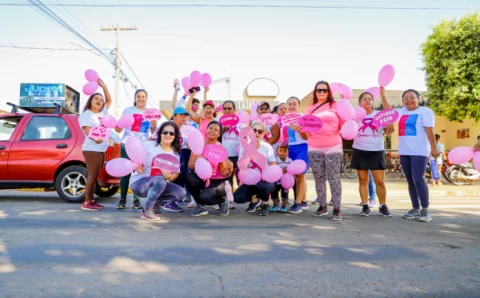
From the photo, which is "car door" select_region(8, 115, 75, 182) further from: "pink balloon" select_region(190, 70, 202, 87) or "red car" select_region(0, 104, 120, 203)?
"pink balloon" select_region(190, 70, 202, 87)

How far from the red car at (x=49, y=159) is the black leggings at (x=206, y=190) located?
2.02m

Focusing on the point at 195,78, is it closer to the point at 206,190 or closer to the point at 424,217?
the point at 206,190

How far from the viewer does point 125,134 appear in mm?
5879

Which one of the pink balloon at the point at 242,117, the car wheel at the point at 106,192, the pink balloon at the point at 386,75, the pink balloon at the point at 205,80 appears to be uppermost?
the pink balloon at the point at 205,80

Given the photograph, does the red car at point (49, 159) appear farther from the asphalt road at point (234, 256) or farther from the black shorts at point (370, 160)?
the black shorts at point (370, 160)

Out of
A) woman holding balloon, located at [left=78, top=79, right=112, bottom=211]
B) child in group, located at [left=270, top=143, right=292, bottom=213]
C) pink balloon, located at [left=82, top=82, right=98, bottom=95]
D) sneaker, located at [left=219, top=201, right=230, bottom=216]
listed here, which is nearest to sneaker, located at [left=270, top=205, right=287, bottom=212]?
child in group, located at [left=270, top=143, right=292, bottom=213]

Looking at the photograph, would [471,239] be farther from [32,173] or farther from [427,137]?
[32,173]

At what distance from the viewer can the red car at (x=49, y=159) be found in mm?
6344

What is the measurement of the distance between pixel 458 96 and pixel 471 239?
467 inches

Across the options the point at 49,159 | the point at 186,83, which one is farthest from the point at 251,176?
the point at 49,159

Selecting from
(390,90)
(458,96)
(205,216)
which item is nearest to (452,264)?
(205,216)

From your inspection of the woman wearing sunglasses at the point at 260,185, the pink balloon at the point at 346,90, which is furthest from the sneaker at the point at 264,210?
the pink balloon at the point at 346,90

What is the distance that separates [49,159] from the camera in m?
Result: 6.37

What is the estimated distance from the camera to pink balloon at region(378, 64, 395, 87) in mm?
5262
